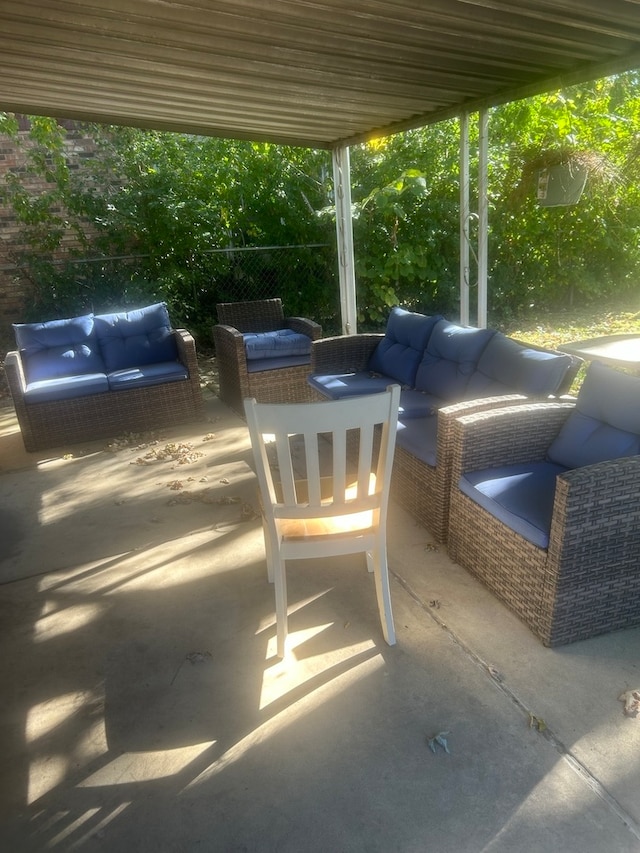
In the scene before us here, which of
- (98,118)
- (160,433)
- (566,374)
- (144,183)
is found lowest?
(160,433)

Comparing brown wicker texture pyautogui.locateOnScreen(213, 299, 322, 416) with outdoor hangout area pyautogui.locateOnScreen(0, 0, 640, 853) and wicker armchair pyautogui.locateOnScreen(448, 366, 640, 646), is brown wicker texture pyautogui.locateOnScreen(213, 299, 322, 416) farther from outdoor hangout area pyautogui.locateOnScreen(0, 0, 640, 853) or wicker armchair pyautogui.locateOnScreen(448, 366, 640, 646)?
wicker armchair pyautogui.locateOnScreen(448, 366, 640, 646)

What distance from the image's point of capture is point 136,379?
4.82 m

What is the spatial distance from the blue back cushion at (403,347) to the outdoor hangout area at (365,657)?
71 cm

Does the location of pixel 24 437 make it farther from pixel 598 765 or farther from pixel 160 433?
pixel 598 765

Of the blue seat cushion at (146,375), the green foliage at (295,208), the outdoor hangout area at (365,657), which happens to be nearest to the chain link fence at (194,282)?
the green foliage at (295,208)

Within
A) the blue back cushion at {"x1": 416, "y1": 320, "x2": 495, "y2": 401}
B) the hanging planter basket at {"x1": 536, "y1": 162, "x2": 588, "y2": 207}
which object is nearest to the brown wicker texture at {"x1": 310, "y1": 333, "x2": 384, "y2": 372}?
the blue back cushion at {"x1": 416, "y1": 320, "x2": 495, "y2": 401}

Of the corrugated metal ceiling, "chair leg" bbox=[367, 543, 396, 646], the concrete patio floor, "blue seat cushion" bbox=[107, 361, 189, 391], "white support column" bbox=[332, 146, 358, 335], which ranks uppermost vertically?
the corrugated metal ceiling

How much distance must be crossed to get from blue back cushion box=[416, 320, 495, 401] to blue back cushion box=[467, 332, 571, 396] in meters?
0.06

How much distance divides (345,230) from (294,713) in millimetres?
4600

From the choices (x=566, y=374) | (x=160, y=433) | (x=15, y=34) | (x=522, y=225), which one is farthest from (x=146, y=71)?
(x=522, y=225)

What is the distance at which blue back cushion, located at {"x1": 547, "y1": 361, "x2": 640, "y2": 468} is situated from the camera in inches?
91.5

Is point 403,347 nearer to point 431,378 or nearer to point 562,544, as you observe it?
point 431,378

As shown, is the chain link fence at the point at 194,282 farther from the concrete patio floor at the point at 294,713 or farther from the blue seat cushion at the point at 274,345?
the concrete patio floor at the point at 294,713

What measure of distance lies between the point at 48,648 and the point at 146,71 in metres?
3.20
